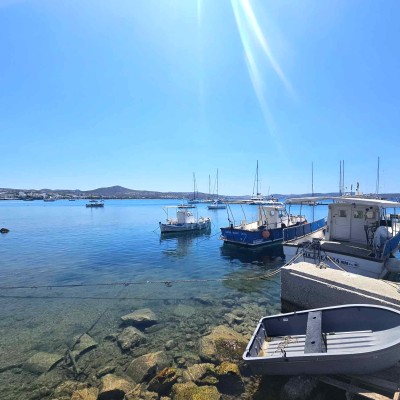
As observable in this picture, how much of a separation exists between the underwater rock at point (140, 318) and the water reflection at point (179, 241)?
1346 centimetres

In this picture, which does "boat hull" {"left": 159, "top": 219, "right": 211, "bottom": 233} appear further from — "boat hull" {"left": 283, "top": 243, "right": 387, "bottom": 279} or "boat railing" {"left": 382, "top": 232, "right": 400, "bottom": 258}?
"boat railing" {"left": 382, "top": 232, "right": 400, "bottom": 258}

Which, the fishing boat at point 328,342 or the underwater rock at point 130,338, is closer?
the fishing boat at point 328,342

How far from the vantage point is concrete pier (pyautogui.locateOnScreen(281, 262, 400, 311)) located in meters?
7.82

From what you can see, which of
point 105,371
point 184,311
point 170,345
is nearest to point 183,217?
point 184,311

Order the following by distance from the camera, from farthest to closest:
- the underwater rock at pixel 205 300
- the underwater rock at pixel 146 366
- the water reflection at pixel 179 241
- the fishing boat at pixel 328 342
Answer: the water reflection at pixel 179 241 < the underwater rock at pixel 205 300 < the underwater rock at pixel 146 366 < the fishing boat at pixel 328 342

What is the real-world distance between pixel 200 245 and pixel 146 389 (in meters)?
24.0

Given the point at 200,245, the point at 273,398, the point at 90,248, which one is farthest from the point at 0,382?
the point at 200,245

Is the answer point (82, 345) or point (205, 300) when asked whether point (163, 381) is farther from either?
point (205, 300)

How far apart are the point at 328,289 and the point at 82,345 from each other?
353 inches

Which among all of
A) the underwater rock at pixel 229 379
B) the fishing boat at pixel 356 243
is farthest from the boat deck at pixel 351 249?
the underwater rock at pixel 229 379

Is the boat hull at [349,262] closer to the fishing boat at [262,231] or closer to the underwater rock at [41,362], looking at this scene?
the fishing boat at [262,231]

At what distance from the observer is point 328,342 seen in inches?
266

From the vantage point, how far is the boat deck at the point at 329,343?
6250 millimetres

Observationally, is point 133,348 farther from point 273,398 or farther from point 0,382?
point 273,398
